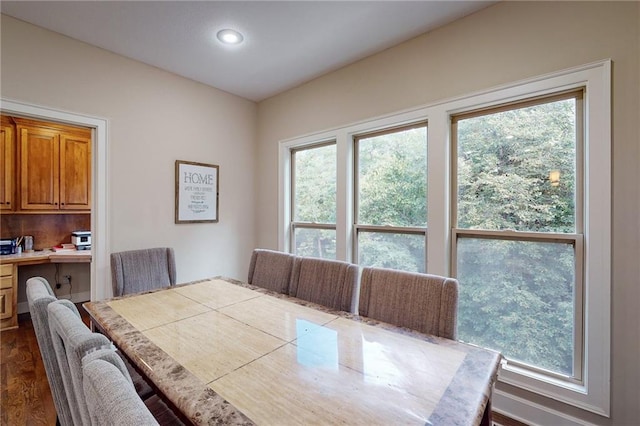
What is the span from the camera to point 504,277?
1944mm

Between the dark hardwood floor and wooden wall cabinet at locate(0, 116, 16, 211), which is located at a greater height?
wooden wall cabinet at locate(0, 116, 16, 211)

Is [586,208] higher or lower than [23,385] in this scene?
higher

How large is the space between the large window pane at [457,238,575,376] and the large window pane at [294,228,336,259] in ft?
4.10

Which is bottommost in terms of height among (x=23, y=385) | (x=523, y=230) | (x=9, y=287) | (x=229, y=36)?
(x=23, y=385)

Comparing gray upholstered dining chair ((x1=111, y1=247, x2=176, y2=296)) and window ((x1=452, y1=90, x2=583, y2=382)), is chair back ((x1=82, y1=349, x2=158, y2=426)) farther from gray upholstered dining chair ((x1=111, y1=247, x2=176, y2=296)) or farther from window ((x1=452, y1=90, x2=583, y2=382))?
window ((x1=452, y1=90, x2=583, y2=382))

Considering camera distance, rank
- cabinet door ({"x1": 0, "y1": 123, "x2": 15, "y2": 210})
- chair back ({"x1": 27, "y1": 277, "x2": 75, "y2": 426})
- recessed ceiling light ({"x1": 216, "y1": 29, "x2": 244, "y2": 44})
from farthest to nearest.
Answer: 1. cabinet door ({"x1": 0, "y1": 123, "x2": 15, "y2": 210})
2. recessed ceiling light ({"x1": 216, "y1": 29, "x2": 244, "y2": 44})
3. chair back ({"x1": 27, "y1": 277, "x2": 75, "y2": 426})

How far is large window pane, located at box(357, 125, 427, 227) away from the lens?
2.35 meters

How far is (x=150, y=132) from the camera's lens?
2.74 metres

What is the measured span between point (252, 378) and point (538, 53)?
237 cm

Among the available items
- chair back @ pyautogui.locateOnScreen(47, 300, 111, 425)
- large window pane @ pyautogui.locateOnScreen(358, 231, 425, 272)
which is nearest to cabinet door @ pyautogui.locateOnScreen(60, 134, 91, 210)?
chair back @ pyautogui.locateOnScreen(47, 300, 111, 425)

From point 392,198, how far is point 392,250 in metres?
0.47

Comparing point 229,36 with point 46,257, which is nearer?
point 229,36

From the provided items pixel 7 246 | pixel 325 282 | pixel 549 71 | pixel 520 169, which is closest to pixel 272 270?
pixel 325 282

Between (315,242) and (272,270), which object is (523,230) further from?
(315,242)
